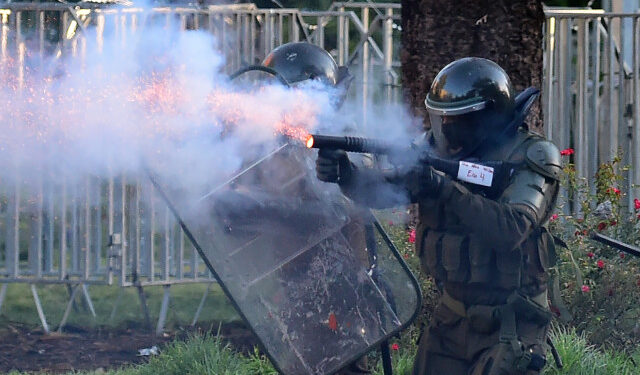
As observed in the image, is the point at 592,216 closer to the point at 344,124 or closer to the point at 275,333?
the point at 344,124

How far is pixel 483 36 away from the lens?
710cm

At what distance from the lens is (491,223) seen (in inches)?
160

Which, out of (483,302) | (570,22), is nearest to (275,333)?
(483,302)

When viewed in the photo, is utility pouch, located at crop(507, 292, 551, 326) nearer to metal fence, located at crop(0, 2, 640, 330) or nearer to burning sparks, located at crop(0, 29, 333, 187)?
burning sparks, located at crop(0, 29, 333, 187)

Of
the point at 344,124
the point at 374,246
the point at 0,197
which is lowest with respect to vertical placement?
the point at 0,197

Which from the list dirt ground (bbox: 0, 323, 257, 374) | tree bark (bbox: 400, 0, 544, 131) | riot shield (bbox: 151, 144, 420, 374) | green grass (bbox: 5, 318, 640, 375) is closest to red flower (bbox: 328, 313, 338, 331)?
riot shield (bbox: 151, 144, 420, 374)

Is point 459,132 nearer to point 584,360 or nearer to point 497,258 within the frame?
point 497,258

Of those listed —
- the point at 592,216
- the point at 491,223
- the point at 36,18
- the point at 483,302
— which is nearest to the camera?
the point at 491,223

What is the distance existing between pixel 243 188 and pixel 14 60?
364cm

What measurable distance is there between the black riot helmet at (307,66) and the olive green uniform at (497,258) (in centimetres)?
177

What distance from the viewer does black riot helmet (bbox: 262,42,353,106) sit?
6.07 m

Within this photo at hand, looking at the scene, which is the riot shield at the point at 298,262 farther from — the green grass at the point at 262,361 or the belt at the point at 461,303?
the green grass at the point at 262,361

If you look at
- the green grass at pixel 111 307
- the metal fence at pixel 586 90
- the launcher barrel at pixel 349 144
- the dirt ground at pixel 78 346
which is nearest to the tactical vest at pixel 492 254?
the launcher barrel at pixel 349 144

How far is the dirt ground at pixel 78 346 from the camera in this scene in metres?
7.35
